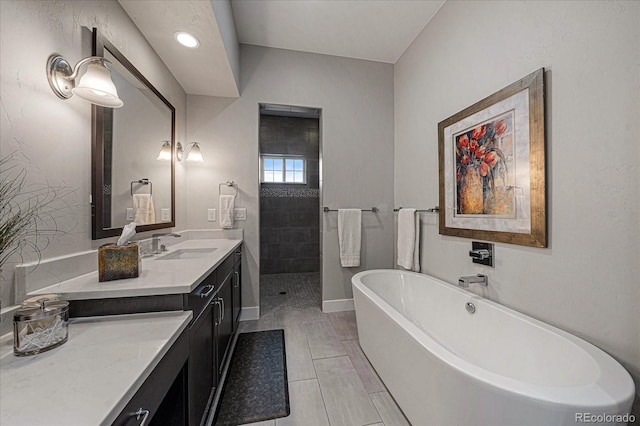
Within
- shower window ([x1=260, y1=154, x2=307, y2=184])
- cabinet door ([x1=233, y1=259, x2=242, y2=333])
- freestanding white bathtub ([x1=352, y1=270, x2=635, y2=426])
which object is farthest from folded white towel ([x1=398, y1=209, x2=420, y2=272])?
shower window ([x1=260, y1=154, x2=307, y2=184])

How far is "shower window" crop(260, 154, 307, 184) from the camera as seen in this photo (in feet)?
14.9

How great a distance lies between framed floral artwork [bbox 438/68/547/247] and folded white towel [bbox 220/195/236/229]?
6.55ft

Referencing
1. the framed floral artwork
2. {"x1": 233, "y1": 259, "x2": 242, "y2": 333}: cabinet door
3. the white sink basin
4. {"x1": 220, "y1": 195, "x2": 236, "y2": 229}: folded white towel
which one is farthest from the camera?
{"x1": 220, "y1": 195, "x2": 236, "y2": 229}: folded white towel

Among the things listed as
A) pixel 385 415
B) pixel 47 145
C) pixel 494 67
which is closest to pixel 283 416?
pixel 385 415

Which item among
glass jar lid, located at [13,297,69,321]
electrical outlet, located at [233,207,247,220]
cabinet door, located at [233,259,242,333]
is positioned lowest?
cabinet door, located at [233,259,242,333]

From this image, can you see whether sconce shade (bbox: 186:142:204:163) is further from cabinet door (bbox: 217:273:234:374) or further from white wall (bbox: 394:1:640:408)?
white wall (bbox: 394:1:640:408)

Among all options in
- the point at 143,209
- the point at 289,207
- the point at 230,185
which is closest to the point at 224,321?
the point at 143,209

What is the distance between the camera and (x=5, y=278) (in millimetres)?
822

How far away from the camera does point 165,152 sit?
206 centimetres

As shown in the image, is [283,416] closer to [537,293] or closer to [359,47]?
[537,293]

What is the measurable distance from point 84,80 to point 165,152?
1.10 m

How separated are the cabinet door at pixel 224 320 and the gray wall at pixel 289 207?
2.57 metres

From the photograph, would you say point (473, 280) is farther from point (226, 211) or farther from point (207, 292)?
point (226, 211)

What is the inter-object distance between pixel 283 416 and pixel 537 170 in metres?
1.98
